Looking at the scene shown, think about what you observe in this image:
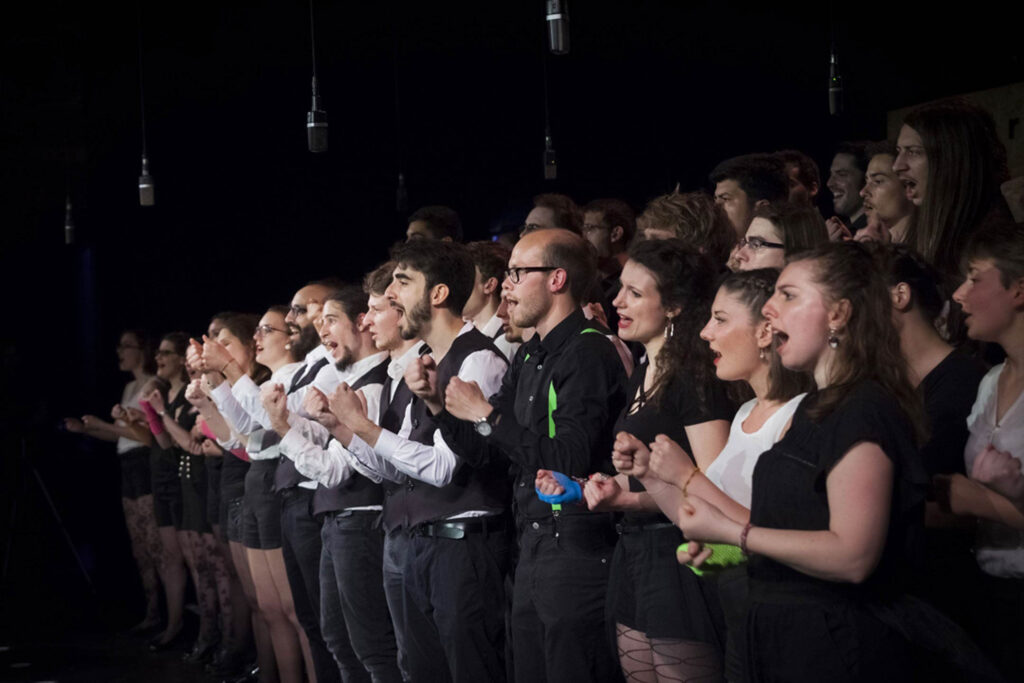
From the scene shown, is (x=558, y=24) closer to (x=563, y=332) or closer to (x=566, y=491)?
(x=563, y=332)

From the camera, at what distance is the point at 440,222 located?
473 centimetres

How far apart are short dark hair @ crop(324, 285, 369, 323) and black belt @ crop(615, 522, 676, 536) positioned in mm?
1932

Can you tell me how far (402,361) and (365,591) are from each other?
0.78 meters

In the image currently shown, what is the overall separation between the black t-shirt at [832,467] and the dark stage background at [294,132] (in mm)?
2989

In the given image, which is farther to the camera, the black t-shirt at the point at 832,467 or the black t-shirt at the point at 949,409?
the black t-shirt at the point at 949,409

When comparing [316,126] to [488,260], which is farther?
[316,126]

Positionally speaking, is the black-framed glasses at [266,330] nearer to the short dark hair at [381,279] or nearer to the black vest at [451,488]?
the short dark hair at [381,279]

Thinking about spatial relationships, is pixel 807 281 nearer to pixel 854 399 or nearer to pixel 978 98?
pixel 854 399

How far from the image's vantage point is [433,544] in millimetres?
3467

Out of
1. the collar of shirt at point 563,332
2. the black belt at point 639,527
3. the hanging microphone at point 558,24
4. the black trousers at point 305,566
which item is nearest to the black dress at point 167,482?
the black trousers at point 305,566

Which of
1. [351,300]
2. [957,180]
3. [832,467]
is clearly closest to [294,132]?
[351,300]

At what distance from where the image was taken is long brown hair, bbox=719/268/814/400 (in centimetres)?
237

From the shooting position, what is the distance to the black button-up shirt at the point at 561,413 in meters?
2.89

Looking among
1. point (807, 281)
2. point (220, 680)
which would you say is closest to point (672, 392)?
point (807, 281)
